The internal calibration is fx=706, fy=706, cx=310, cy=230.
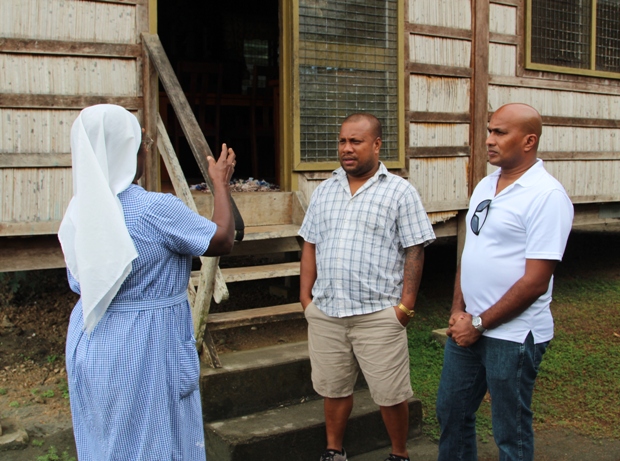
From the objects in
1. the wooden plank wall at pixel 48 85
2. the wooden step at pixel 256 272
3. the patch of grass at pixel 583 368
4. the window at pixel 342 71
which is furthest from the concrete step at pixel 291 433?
the window at pixel 342 71

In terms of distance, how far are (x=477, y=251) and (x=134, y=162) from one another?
1441 mm

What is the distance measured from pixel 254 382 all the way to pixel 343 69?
9.85 feet

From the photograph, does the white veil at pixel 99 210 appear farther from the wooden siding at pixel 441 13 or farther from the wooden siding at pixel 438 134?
the wooden siding at pixel 441 13

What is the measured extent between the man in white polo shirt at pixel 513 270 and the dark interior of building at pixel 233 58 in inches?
231

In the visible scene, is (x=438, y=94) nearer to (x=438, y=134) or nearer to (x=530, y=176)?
(x=438, y=134)

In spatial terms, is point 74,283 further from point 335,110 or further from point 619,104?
point 619,104

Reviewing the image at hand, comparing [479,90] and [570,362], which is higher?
[479,90]

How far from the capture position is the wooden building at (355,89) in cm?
489

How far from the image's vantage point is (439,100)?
6.65 metres

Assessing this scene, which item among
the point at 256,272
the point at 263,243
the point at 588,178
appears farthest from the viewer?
the point at 588,178

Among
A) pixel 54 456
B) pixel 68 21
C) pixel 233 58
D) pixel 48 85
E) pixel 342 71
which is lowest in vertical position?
pixel 54 456

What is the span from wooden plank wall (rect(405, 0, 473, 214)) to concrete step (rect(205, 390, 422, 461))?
2.77m

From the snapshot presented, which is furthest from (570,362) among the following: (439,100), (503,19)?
(503,19)

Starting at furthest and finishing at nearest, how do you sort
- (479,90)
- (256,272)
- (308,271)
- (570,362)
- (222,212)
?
(479,90), (570,362), (256,272), (308,271), (222,212)
